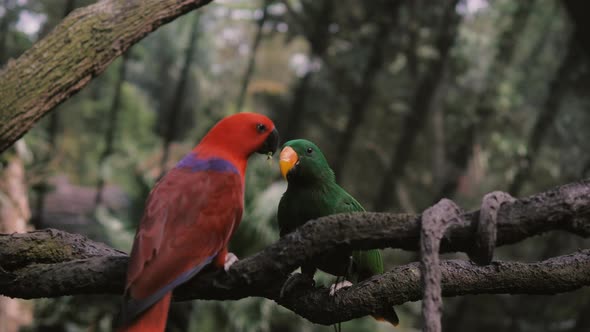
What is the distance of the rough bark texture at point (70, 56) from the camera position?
2143 millimetres

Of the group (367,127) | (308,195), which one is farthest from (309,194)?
(367,127)

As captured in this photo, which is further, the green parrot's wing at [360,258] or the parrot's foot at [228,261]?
the green parrot's wing at [360,258]

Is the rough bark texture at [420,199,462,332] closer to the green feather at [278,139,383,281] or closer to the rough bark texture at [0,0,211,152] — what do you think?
the green feather at [278,139,383,281]

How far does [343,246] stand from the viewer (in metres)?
1.15

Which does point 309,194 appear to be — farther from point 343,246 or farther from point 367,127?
point 367,127

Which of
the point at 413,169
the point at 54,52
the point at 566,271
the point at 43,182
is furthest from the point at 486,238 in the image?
the point at 413,169

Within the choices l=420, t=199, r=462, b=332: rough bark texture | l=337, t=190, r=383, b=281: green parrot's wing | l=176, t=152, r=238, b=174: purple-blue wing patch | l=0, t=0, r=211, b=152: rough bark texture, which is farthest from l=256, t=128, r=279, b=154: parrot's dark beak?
l=0, t=0, r=211, b=152: rough bark texture

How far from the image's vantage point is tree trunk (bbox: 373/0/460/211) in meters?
7.30

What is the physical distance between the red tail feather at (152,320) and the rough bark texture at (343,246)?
111 millimetres

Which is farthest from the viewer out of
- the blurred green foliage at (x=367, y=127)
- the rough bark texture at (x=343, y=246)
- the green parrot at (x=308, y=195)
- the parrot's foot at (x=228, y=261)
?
the blurred green foliage at (x=367, y=127)

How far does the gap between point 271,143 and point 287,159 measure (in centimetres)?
11

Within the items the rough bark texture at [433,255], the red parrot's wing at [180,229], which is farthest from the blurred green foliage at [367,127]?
the rough bark texture at [433,255]

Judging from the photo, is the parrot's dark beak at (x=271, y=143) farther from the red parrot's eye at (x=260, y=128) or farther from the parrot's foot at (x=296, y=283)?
the parrot's foot at (x=296, y=283)

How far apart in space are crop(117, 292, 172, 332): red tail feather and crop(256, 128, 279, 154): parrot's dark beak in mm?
487
